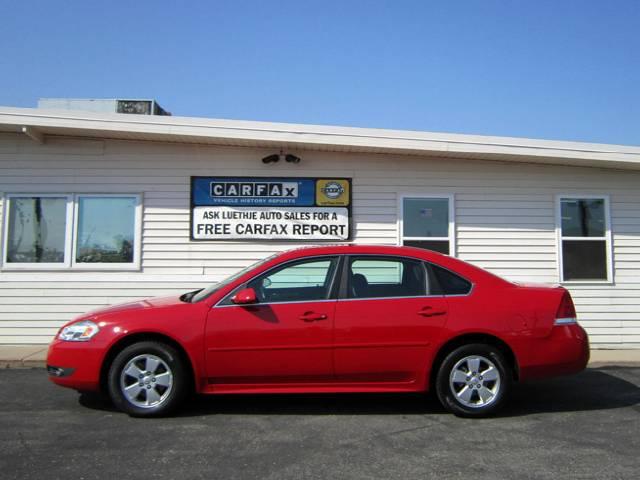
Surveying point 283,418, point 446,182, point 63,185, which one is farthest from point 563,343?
point 63,185

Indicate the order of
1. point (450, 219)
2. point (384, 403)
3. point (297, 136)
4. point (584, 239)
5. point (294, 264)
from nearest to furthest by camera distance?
point (294, 264)
point (384, 403)
point (297, 136)
point (450, 219)
point (584, 239)

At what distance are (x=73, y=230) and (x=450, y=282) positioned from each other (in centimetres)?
611

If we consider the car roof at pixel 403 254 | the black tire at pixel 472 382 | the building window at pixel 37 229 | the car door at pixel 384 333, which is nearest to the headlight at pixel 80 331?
the car roof at pixel 403 254

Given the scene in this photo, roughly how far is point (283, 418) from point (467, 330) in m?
1.84

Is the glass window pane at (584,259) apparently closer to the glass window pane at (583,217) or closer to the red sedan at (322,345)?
the glass window pane at (583,217)

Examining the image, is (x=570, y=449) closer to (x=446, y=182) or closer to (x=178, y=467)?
(x=178, y=467)

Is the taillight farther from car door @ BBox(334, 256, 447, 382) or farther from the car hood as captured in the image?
the car hood

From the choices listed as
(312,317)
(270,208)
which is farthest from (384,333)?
(270,208)

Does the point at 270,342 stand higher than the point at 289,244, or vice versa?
the point at 289,244

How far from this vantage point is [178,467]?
13.0 feet

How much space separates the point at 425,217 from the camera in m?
9.01

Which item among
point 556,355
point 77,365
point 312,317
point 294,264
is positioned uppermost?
point 294,264

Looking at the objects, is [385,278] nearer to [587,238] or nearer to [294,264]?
[294,264]

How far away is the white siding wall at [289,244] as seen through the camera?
868 centimetres
